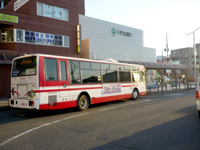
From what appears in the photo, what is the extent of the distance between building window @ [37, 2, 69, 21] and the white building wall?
20.7 ft

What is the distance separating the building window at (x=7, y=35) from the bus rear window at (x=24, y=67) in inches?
448

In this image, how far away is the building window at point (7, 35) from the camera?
19328 millimetres

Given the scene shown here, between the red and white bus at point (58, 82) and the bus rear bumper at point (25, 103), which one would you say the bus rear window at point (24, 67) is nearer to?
the red and white bus at point (58, 82)

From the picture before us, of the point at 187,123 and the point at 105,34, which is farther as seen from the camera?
the point at 105,34

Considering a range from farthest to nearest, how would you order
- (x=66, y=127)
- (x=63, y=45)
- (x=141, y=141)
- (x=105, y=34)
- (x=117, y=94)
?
(x=105, y=34), (x=63, y=45), (x=117, y=94), (x=66, y=127), (x=141, y=141)

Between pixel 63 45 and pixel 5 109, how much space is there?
1257 centimetres

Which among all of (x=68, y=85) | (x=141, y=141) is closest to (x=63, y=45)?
(x=68, y=85)

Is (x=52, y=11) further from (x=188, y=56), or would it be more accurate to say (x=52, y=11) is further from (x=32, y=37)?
(x=188, y=56)

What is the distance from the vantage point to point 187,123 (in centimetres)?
676

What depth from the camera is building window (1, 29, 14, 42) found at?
1933 cm

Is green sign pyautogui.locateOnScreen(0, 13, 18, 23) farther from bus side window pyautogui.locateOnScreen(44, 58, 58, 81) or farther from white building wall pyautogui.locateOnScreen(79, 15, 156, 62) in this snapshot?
bus side window pyautogui.locateOnScreen(44, 58, 58, 81)

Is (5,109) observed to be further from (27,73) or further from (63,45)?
(63,45)

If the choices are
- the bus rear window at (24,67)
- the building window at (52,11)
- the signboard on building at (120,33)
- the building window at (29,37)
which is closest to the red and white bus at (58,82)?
the bus rear window at (24,67)

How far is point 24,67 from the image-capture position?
8891 mm
